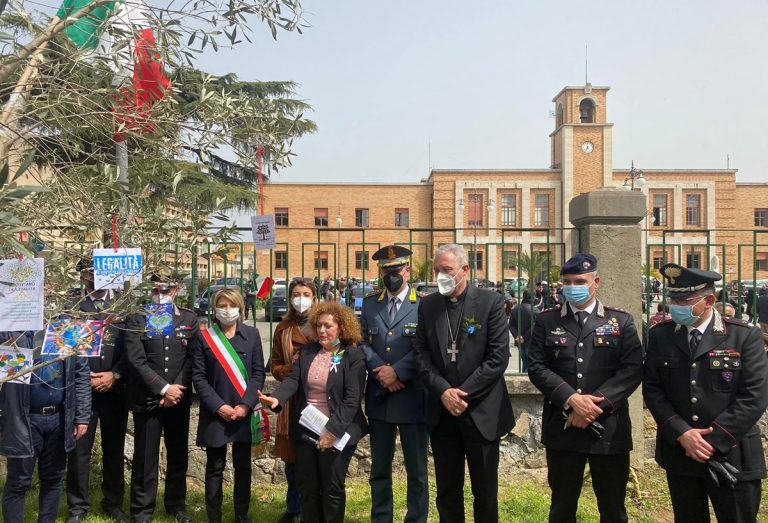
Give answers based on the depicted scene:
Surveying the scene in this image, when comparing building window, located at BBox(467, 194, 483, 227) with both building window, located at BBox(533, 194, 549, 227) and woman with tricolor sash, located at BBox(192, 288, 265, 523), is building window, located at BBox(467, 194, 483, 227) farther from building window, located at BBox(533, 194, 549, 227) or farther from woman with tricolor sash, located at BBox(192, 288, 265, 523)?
woman with tricolor sash, located at BBox(192, 288, 265, 523)

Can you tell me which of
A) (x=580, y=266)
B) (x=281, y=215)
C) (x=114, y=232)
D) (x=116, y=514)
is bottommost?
(x=116, y=514)

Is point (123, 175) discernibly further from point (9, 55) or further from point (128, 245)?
point (9, 55)

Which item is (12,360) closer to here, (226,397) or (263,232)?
(226,397)

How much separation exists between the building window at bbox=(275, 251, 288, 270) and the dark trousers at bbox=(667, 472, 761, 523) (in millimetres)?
3939

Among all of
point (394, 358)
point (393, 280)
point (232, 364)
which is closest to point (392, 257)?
point (393, 280)

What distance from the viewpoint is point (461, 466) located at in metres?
4.83

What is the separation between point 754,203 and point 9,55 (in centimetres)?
6440

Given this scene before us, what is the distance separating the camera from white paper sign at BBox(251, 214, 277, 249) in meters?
5.87

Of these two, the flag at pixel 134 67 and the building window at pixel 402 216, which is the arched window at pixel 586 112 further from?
the flag at pixel 134 67

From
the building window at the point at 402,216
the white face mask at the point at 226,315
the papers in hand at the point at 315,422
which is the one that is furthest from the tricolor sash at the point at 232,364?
the building window at the point at 402,216

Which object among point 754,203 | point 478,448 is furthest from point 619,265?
point 754,203

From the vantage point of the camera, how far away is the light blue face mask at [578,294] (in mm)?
4602

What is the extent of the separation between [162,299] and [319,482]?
1.96 meters

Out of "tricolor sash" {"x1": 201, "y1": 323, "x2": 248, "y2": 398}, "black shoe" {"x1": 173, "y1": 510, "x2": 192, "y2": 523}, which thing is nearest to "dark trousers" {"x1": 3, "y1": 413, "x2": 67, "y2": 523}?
"black shoe" {"x1": 173, "y1": 510, "x2": 192, "y2": 523}
